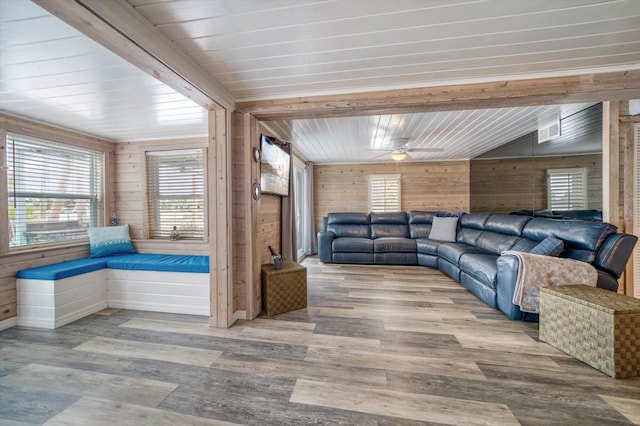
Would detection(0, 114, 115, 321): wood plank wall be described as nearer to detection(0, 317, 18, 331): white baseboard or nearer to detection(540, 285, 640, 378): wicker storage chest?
detection(0, 317, 18, 331): white baseboard

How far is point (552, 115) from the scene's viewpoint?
3.11 m

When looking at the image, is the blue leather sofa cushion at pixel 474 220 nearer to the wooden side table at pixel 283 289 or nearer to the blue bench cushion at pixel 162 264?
the wooden side table at pixel 283 289

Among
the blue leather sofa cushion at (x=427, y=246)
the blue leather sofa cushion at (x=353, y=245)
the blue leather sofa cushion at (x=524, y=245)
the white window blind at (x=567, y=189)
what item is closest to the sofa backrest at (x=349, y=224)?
the blue leather sofa cushion at (x=353, y=245)

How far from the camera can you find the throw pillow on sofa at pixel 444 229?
5.00 meters

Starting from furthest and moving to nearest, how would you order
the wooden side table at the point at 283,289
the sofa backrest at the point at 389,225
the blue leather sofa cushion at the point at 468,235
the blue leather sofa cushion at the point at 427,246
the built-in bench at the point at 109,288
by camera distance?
the sofa backrest at the point at 389,225 < the blue leather sofa cushion at the point at 427,246 < the blue leather sofa cushion at the point at 468,235 < the wooden side table at the point at 283,289 < the built-in bench at the point at 109,288

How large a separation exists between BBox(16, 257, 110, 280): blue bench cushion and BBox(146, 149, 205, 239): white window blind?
844mm

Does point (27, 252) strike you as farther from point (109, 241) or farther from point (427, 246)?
point (427, 246)

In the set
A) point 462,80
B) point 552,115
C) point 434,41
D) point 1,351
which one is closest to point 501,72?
point 462,80

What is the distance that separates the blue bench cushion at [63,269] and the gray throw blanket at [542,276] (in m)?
4.57

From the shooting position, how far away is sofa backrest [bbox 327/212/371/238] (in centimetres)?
556

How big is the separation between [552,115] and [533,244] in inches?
64.9

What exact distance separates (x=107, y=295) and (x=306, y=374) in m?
2.80

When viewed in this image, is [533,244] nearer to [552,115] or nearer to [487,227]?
[487,227]

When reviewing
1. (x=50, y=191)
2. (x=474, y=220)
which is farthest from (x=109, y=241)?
(x=474, y=220)
